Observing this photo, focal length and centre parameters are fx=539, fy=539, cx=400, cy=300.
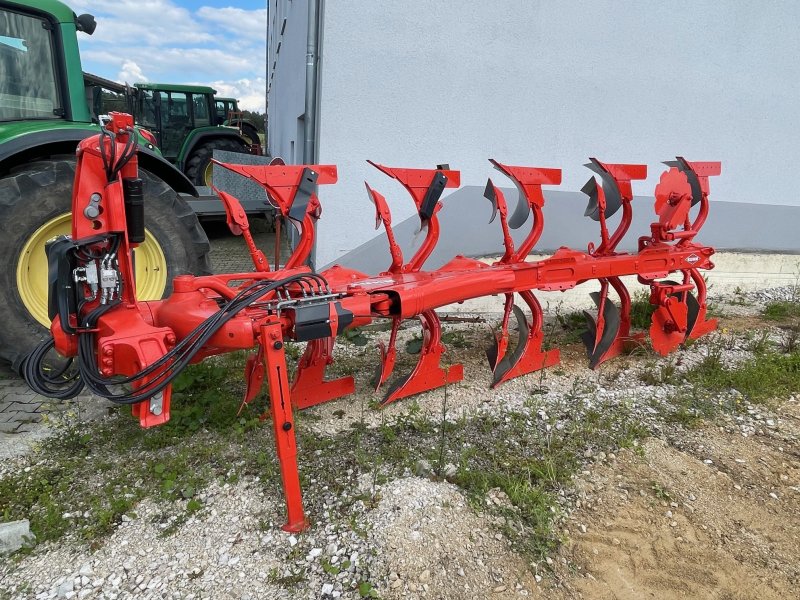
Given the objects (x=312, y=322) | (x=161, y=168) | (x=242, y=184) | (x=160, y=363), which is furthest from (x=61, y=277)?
(x=242, y=184)

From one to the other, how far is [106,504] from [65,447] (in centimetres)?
60

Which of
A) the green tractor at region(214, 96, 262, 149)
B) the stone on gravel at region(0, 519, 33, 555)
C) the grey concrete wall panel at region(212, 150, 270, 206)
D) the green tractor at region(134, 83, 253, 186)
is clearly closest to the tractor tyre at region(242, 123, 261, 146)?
the green tractor at region(214, 96, 262, 149)

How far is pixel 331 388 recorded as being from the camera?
3213 mm

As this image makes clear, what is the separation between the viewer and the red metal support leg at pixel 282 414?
80.7 inches

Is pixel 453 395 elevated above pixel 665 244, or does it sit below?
below

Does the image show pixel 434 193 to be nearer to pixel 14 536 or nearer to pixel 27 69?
pixel 14 536

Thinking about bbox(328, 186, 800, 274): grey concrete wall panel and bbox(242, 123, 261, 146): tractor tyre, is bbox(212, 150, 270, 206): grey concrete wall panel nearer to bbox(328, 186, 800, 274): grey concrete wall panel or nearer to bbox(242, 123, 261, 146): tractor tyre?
bbox(328, 186, 800, 274): grey concrete wall panel

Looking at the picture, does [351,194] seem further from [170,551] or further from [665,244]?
[170,551]

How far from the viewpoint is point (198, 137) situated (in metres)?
10.8

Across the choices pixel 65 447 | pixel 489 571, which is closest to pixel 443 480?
pixel 489 571

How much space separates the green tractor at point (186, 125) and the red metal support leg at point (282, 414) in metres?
9.49

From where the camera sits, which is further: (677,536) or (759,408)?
(759,408)

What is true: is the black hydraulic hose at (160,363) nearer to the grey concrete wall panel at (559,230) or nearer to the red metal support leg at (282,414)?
the red metal support leg at (282,414)

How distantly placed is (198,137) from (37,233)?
27.6 feet
